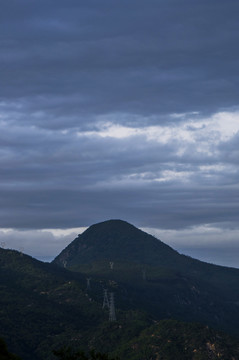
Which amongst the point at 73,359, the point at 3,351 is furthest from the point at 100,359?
the point at 3,351

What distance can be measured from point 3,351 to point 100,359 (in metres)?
43.2

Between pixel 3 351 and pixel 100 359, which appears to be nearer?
pixel 100 359

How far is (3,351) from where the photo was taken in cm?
15812

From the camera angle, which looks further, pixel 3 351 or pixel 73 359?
pixel 3 351

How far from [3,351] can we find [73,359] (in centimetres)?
4500

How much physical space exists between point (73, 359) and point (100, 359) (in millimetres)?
6041

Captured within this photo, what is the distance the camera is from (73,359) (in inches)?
4633

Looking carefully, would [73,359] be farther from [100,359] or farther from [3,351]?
[3,351]

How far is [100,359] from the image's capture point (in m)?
122
